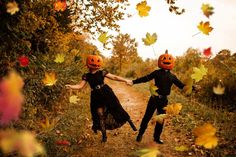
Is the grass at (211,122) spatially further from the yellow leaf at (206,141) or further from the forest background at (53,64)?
the yellow leaf at (206,141)

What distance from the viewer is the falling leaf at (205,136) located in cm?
491

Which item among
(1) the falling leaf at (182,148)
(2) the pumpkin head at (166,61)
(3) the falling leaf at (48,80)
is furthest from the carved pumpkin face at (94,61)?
(1) the falling leaf at (182,148)

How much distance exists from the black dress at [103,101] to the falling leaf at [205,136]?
9.22 feet

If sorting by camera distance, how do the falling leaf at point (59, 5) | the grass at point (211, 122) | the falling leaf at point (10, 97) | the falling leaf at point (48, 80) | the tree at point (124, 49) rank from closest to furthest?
the falling leaf at point (10, 97) → the grass at point (211, 122) → the falling leaf at point (48, 80) → the falling leaf at point (59, 5) → the tree at point (124, 49)

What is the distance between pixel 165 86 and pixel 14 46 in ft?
10.6

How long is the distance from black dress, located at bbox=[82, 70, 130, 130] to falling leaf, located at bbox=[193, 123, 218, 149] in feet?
9.22

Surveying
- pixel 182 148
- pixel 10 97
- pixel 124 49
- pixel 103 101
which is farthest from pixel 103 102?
pixel 124 49

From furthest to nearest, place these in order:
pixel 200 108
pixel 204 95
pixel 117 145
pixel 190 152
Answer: pixel 204 95
pixel 200 108
pixel 117 145
pixel 190 152

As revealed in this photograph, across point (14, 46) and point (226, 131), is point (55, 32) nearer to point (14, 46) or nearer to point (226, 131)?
point (14, 46)

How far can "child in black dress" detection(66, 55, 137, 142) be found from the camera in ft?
24.0

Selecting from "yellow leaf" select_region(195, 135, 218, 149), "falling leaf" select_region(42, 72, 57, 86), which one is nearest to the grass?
"yellow leaf" select_region(195, 135, 218, 149)

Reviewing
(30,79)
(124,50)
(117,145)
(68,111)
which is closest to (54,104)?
(68,111)

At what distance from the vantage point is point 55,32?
414 inches

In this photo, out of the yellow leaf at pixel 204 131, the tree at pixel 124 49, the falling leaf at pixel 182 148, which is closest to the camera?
the yellow leaf at pixel 204 131
